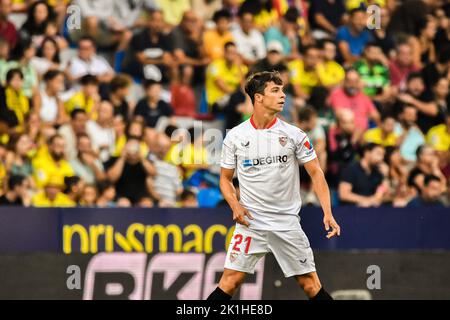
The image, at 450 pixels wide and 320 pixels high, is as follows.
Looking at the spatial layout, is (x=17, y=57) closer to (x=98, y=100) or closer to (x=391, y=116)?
(x=98, y=100)

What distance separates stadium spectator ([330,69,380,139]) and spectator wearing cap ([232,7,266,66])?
116 centimetres

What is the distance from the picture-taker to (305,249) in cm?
960

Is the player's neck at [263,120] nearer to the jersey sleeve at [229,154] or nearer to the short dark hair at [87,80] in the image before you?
the jersey sleeve at [229,154]

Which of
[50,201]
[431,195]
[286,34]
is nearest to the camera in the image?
[50,201]

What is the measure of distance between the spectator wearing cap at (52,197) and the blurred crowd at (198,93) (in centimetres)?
2

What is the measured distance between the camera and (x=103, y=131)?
1512 cm

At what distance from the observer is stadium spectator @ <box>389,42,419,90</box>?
54.2 feet

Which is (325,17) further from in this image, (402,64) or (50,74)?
(50,74)

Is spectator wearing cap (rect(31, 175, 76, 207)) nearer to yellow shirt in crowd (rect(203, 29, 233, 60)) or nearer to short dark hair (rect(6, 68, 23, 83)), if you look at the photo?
short dark hair (rect(6, 68, 23, 83))

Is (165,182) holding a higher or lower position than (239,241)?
lower

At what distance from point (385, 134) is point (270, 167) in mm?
6519

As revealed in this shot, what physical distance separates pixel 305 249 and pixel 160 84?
6.57m

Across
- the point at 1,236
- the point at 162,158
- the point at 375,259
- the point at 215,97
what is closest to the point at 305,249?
the point at 375,259

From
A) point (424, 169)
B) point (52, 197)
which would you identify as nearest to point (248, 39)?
point (424, 169)
